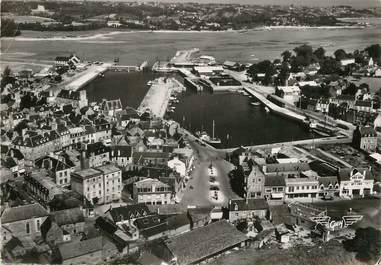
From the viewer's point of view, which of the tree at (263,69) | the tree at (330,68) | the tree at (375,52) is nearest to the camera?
the tree at (263,69)

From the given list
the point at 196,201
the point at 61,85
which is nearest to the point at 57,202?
the point at 196,201

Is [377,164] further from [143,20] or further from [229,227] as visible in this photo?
[143,20]

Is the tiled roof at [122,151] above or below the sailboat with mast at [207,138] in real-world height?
above

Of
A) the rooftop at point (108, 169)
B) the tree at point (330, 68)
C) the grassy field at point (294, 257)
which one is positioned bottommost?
the grassy field at point (294, 257)

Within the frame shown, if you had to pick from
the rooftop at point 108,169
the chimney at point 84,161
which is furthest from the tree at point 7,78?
the rooftop at point 108,169

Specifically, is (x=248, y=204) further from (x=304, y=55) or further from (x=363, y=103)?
(x=304, y=55)

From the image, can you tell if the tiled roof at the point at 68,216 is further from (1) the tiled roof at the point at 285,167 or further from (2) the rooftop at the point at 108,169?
(1) the tiled roof at the point at 285,167
